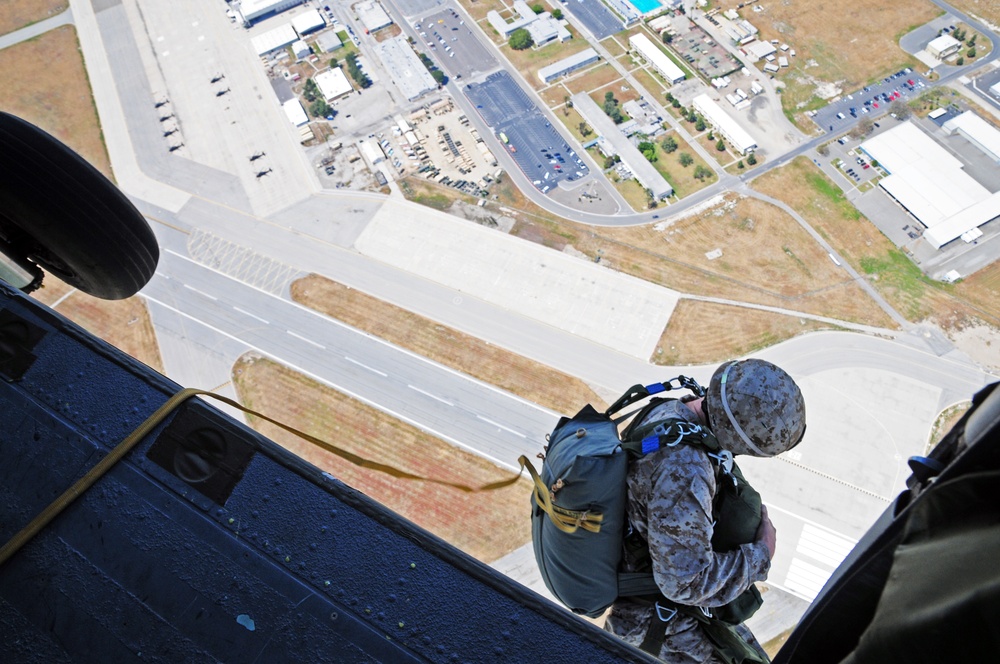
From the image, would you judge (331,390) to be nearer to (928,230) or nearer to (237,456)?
(237,456)

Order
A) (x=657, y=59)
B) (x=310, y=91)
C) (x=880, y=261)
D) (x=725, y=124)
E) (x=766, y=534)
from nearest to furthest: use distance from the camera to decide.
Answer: (x=766, y=534) < (x=880, y=261) < (x=725, y=124) < (x=310, y=91) < (x=657, y=59)

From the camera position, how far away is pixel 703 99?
1100 inches

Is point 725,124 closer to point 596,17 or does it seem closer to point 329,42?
point 596,17

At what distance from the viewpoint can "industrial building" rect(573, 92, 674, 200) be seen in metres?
25.5

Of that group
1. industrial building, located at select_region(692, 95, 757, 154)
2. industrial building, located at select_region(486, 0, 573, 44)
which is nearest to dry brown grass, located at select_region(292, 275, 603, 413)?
industrial building, located at select_region(692, 95, 757, 154)

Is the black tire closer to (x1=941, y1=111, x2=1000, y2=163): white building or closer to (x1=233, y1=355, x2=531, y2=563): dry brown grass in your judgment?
(x1=233, y1=355, x2=531, y2=563): dry brown grass

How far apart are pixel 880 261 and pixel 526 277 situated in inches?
569

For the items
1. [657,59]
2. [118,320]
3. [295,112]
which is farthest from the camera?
[657,59]

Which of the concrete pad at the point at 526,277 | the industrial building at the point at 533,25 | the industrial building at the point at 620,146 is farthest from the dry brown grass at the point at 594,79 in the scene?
the concrete pad at the point at 526,277

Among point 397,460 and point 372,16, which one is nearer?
point 397,460

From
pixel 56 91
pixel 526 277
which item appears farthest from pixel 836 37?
pixel 56 91

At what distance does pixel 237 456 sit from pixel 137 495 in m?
0.63

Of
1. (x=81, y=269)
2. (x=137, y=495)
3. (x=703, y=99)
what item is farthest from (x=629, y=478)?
(x=703, y=99)

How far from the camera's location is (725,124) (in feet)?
88.6
